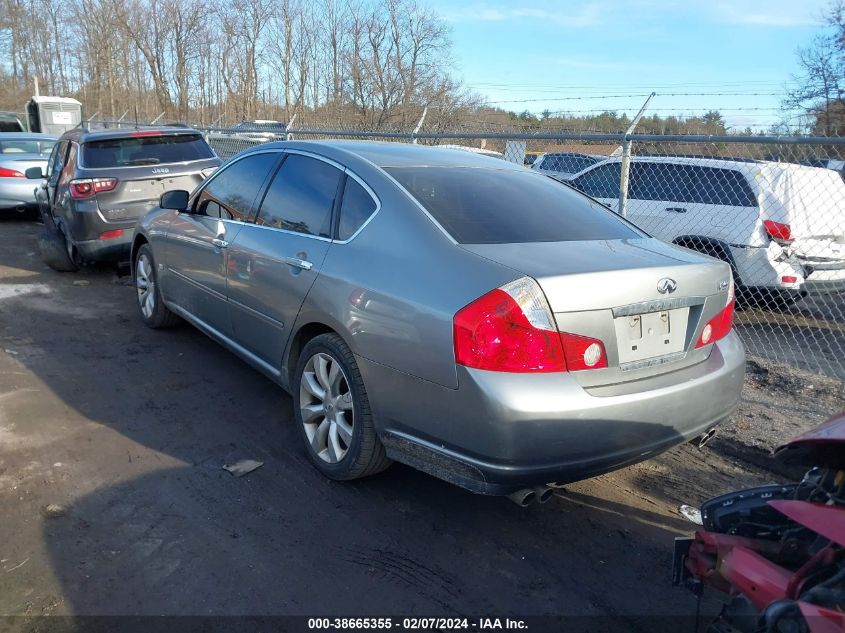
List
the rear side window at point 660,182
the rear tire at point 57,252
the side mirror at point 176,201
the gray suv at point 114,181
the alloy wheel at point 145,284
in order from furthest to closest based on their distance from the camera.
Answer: the rear tire at point 57,252 → the rear side window at point 660,182 → the gray suv at point 114,181 → the alloy wheel at point 145,284 → the side mirror at point 176,201

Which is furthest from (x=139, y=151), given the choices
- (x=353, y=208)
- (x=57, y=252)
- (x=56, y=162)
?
(x=353, y=208)

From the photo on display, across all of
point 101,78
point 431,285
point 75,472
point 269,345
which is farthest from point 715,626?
point 101,78

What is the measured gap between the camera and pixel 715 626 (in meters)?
2.16

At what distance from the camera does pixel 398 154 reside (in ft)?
13.1

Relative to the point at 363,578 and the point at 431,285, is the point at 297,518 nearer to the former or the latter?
the point at 363,578

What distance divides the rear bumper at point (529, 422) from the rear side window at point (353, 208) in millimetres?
767

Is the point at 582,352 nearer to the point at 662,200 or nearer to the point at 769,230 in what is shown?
the point at 769,230

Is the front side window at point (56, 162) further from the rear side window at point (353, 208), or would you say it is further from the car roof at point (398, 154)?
Result: the rear side window at point (353, 208)

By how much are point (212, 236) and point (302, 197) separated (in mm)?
1047

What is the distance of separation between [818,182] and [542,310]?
20.9 feet

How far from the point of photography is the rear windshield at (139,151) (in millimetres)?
7938

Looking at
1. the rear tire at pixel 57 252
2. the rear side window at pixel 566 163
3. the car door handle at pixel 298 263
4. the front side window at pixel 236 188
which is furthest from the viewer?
the rear side window at pixel 566 163

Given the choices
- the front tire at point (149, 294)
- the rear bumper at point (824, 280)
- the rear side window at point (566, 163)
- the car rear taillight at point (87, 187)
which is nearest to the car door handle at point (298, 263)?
the front tire at point (149, 294)

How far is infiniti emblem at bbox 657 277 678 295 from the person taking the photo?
115 inches
